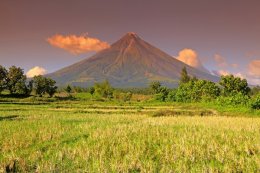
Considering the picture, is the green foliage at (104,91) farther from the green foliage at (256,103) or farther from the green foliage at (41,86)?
the green foliage at (256,103)

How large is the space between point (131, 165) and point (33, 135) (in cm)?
1002

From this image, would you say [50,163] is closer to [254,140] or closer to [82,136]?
[82,136]

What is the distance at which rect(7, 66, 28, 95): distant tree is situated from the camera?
11675cm

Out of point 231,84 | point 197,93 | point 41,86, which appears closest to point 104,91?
point 41,86

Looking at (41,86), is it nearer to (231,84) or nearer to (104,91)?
(104,91)

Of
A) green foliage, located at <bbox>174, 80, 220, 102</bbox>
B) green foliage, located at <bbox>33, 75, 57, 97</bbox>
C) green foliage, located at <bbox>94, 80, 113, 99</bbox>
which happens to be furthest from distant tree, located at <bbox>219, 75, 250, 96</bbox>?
green foliage, located at <bbox>33, 75, 57, 97</bbox>

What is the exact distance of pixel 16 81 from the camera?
120 metres

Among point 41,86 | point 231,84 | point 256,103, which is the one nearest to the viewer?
point 256,103

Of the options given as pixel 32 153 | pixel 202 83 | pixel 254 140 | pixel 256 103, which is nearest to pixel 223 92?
pixel 202 83

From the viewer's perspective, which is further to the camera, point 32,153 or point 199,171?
point 32,153

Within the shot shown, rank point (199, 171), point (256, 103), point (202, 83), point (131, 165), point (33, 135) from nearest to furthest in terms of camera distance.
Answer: point (199, 171) < point (131, 165) < point (33, 135) < point (256, 103) < point (202, 83)

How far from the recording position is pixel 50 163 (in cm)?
1284

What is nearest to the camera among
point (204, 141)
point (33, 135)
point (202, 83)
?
point (204, 141)

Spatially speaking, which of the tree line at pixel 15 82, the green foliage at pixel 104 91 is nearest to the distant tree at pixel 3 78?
the tree line at pixel 15 82
